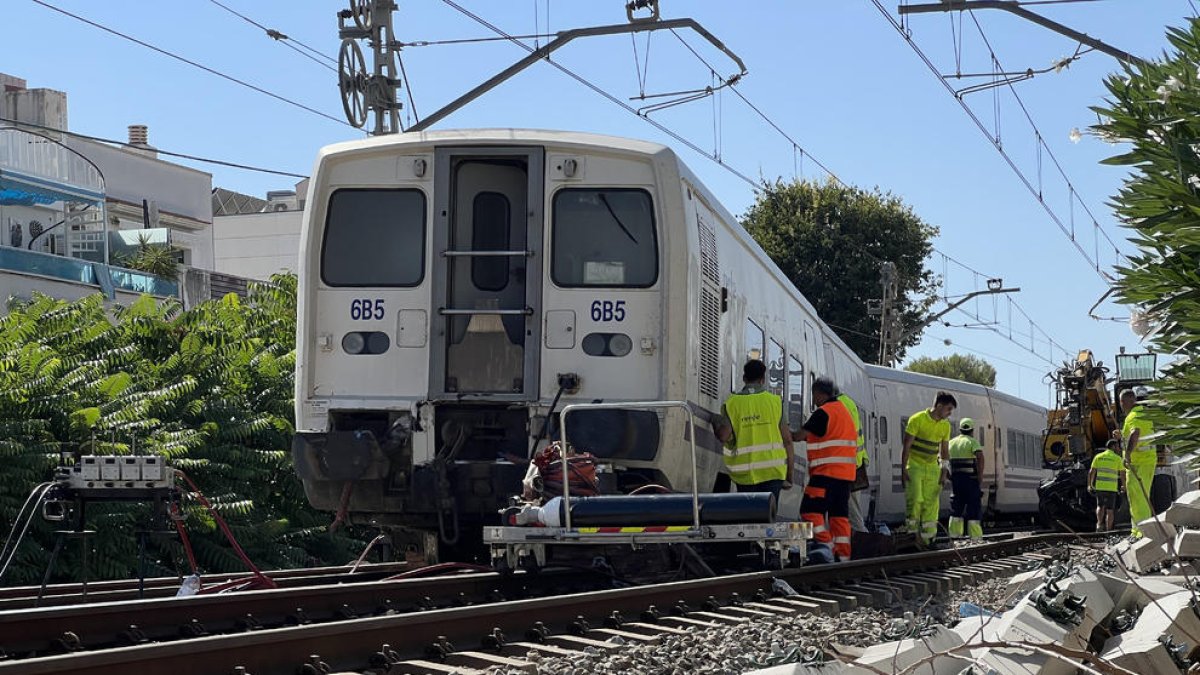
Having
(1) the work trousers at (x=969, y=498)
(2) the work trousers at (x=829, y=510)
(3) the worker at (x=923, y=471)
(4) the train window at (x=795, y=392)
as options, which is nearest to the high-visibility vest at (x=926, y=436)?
(3) the worker at (x=923, y=471)

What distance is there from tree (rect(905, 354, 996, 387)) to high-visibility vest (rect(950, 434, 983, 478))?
208 feet

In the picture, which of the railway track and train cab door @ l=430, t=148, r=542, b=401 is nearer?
the railway track

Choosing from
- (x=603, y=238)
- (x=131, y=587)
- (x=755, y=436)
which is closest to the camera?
(x=131, y=587)

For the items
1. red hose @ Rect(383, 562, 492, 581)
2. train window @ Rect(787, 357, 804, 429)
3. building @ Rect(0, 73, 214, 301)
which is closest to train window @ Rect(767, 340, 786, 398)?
train window @ Rect(787, 357, 804, 429)

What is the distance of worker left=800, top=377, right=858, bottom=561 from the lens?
12.7 meters

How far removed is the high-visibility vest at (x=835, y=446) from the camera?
1272cm

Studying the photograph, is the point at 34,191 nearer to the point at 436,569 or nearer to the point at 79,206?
the point at 79,206

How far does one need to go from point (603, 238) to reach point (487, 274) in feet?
3.16

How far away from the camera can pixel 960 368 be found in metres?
88.1

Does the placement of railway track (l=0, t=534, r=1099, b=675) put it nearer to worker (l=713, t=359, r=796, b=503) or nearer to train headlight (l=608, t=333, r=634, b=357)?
worker (l=713, t=359, r=796, b=503)

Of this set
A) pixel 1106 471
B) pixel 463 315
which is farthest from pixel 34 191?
pixel 463 315

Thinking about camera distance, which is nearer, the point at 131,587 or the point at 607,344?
the point at 131,587

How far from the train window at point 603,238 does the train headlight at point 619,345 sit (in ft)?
1.20

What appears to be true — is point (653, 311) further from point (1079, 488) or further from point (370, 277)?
point (1079, 488)
